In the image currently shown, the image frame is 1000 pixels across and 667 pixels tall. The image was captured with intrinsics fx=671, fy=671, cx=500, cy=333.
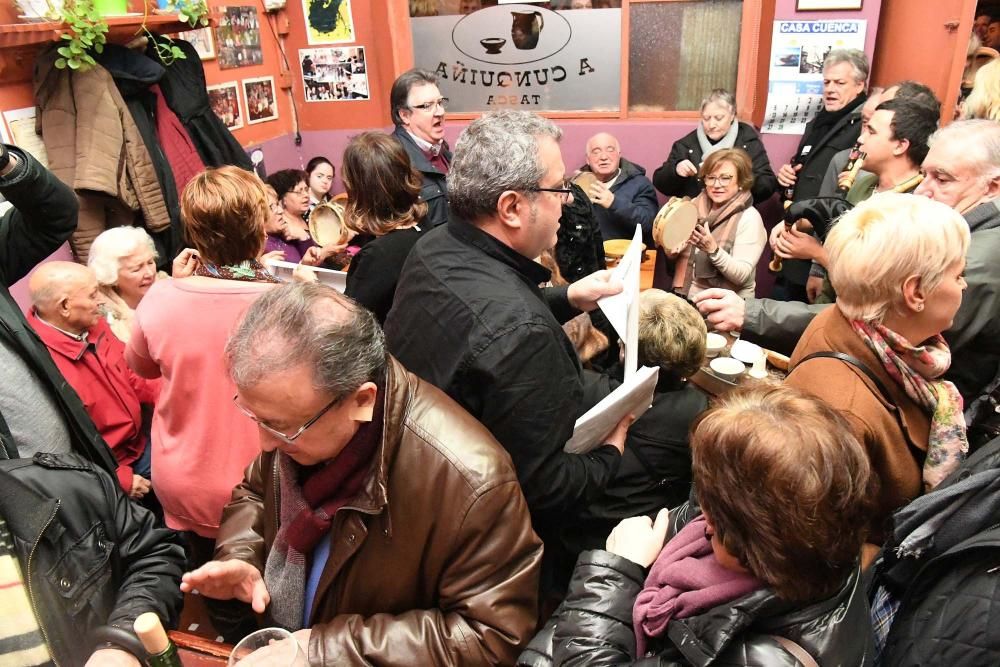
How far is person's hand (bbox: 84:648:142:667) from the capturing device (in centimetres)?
137

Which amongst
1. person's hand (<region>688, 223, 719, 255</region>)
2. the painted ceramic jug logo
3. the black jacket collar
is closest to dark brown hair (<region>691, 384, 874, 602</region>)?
the black jacket collar

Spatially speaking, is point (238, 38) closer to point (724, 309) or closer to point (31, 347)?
point (31, 347)

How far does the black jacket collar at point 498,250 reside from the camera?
1.74m

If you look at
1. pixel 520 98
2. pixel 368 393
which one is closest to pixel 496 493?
pixel 368 393

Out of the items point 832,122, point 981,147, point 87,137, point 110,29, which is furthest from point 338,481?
point 832,122

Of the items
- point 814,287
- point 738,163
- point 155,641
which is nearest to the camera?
point 155,641

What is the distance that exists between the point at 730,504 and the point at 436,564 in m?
0.59

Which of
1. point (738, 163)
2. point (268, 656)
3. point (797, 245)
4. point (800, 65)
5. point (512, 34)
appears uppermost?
point (512, 34)

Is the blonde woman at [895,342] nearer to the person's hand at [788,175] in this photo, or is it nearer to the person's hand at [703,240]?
the person's hand at [703,240]

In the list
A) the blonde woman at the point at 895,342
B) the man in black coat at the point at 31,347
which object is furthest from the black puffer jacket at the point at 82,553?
the blonde woman at the point at 895,342

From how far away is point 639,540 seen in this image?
4.87 ft

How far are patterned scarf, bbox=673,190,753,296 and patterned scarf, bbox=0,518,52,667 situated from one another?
11.1ft

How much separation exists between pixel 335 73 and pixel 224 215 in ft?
13.3

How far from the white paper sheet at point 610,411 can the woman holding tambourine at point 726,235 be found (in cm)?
208
